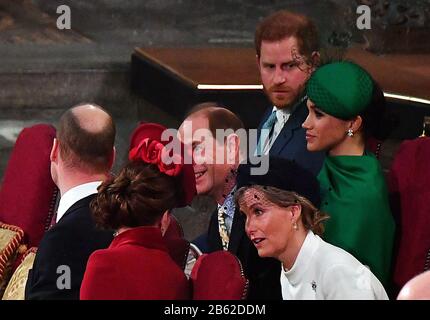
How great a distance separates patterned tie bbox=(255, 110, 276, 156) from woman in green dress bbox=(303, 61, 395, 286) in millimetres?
499

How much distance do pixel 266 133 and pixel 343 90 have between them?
2.15 ft

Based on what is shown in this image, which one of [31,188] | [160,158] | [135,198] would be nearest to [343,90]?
[160,158]

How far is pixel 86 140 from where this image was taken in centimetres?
370

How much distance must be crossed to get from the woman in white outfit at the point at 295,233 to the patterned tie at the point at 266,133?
27.7 inches

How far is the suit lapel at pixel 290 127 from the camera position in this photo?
12.8 ft

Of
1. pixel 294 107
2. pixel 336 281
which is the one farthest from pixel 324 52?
pixel 336 281

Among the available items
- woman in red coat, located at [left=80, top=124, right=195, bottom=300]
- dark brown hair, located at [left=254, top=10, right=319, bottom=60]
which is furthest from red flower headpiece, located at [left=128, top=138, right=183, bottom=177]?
dark brown hair, located at [left=254, top=10, right=319, bottom=60]

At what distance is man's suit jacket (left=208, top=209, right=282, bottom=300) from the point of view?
11.2 ft

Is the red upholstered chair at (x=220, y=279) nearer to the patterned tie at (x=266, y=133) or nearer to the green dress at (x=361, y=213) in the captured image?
the green dress at (x=361, y=213)

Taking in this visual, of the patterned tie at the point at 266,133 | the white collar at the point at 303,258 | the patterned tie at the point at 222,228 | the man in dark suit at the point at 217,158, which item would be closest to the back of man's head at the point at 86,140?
the man in dark suit at the point at 217,158

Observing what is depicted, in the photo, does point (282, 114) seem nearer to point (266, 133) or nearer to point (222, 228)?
point (266, 133)

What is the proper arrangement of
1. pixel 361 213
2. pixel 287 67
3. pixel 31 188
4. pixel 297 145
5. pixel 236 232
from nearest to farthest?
pixel 361 213 → pixel 236 232 → pixel 297 145 → pixel 287 67 → pixel 31 188

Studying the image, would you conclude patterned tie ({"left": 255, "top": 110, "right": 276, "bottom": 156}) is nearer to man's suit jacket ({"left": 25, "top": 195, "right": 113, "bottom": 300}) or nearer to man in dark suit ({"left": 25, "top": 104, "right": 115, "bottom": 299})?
man in dark suit ({"left": 25, "top": 104, "right": 115, "bottom": 299})

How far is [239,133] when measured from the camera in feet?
12.9
